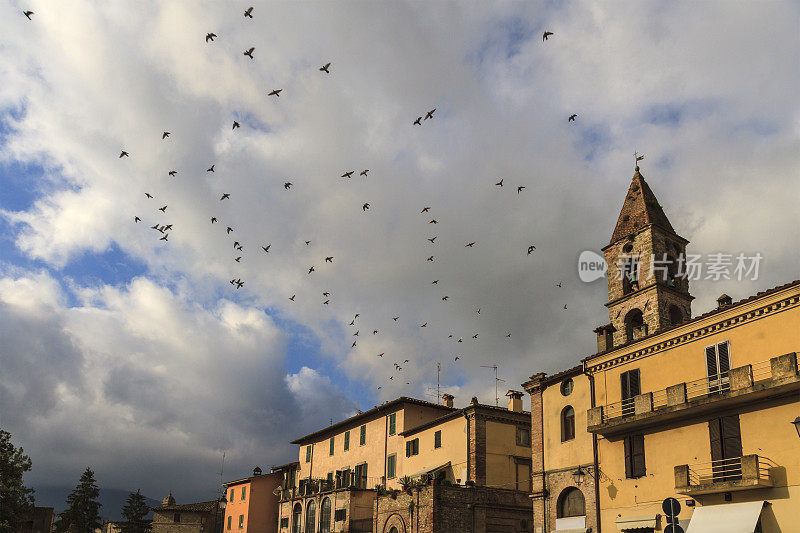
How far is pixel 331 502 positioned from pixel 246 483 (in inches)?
712

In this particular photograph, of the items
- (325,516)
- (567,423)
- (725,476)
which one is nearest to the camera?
(725,476)

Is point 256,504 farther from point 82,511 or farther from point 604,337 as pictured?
point 604,337

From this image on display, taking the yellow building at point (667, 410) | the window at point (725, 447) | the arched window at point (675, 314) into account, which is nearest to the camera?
the yellow building at point (667, 410)

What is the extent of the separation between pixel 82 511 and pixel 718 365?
215 feet

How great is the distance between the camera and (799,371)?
22.0 metres

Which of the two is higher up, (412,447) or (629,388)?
(629,388)

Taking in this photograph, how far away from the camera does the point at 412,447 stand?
45.2m

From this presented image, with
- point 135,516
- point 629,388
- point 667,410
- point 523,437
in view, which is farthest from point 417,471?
point 135,516

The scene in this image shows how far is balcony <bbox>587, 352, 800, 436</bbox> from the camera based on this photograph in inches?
884

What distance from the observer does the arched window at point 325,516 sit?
4636cm

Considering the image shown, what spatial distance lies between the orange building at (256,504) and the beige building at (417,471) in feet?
18.3

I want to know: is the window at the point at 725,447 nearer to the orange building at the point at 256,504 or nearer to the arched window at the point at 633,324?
the arched window at the point at 633,324

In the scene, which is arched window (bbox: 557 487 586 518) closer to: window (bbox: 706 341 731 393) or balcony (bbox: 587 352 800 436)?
balcony (bbox: 587 352 800 436)

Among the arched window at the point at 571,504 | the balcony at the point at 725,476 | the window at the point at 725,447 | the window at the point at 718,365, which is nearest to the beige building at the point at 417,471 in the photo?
the arched window at the point at 571,504
